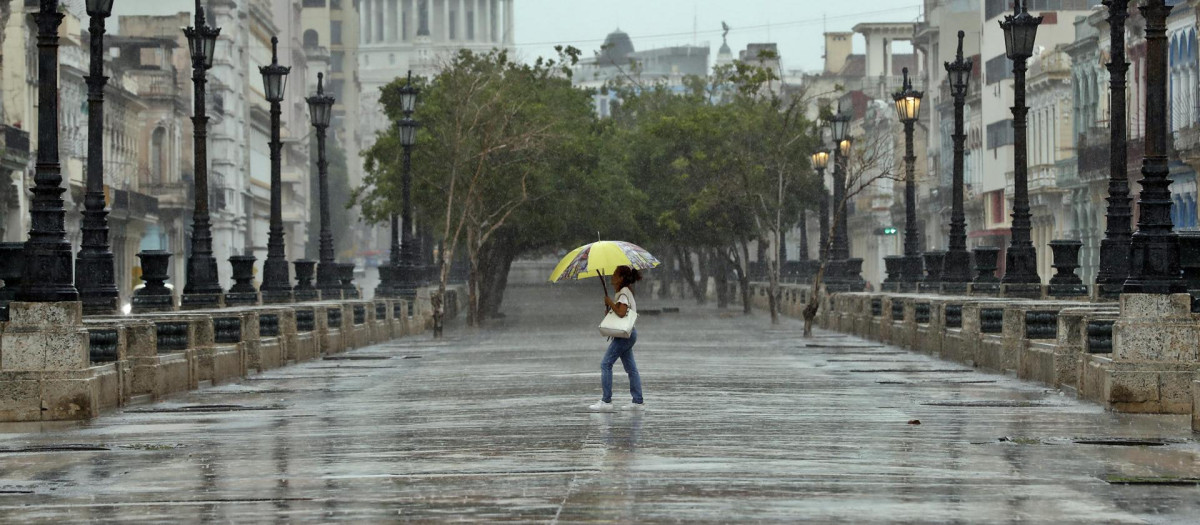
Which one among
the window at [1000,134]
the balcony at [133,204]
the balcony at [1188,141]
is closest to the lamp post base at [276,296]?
the balcony at [1188,141]

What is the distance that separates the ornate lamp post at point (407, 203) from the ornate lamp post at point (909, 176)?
35.6ft

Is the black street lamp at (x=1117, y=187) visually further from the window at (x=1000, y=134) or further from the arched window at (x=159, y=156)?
the arched window at (x=159, y=156)

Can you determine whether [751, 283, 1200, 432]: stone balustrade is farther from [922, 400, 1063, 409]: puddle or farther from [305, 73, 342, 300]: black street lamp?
[305, 73, 342, 300]: black street lamp

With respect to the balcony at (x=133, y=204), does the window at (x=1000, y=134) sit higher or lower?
higher

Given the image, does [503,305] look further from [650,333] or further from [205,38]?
[205,38]

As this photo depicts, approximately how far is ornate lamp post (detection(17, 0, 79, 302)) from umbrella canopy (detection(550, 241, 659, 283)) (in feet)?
14.9

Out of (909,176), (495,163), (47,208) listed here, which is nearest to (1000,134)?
(495,163)

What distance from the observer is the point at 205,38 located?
1286 inches

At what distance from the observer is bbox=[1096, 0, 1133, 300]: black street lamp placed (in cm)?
2688

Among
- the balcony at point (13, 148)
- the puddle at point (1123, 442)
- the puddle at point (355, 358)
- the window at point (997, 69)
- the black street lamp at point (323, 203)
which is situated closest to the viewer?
the puddle at point (1123, 442)

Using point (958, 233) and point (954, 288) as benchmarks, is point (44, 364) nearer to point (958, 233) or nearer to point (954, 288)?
point (954, 288)

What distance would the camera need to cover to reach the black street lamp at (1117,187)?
26.9m

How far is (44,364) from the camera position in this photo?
19.1 m

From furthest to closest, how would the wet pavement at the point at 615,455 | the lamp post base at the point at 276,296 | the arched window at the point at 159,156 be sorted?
the arched window at the point at 159,156 → the lamp post base at the point at 276,296 → the wet pavement at the point at 615,455
